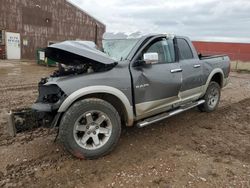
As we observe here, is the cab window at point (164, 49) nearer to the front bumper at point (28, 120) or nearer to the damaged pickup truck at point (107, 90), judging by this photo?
the damaged pickup truck at point (107, 90)

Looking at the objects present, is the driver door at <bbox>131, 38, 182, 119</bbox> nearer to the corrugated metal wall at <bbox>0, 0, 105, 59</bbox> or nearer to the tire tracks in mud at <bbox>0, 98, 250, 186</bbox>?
the tire tracks in mud at <bbox>0, 98, 250, 186</bbox>

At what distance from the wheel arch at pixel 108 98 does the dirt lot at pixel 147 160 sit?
588 mm

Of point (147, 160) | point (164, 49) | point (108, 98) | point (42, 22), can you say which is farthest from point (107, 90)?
point (42, 22)

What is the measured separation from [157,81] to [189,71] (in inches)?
42.5

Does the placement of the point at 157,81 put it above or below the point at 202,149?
above

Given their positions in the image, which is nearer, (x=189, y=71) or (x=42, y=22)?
(x=189, y=71)

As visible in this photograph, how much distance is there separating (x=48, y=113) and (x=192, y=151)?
2.31 metres

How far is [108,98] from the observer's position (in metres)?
3.85

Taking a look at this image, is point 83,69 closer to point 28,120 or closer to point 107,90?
point 107,90

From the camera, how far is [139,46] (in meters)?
4.18

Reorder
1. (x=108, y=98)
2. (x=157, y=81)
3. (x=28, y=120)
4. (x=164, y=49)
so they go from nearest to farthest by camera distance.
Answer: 1. (x=28, y=120)
2. (x=108, y=98)
3. (x=157, y=81)
4. (x=164, y=49)

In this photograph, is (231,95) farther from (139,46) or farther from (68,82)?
(68,82)

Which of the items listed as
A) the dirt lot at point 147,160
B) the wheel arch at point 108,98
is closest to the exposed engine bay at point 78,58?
the wheel arch at point 108,98

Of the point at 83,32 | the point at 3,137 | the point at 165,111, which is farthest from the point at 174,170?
the point at 83,32
